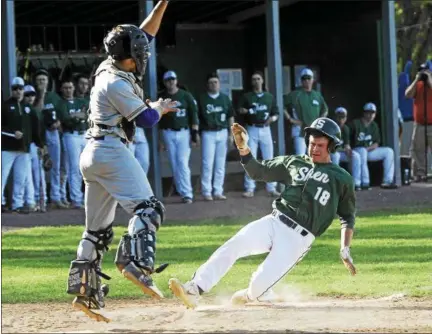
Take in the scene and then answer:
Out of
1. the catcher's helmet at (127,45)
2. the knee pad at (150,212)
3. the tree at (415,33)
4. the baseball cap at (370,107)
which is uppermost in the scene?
the tree at (415,33)

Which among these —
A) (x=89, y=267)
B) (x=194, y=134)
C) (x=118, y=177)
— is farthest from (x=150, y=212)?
(x=194, y=134)

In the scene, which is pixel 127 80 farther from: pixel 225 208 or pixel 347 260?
pixel 225 208

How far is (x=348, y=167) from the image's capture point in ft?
69.2

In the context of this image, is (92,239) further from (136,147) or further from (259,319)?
(136,147)

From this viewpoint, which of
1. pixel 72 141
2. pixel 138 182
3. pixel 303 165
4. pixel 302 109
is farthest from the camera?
pixel 302 109

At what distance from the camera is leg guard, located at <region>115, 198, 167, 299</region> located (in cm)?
789

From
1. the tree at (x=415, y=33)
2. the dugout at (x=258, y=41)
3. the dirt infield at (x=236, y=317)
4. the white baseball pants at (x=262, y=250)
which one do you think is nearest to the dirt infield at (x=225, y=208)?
the dugout at (x=258, y=41)

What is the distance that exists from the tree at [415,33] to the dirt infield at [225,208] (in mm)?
9802

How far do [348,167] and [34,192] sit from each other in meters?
5.68

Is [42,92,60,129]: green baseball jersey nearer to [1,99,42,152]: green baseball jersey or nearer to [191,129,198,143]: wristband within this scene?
[1,99,42,152]: green baseball jersey

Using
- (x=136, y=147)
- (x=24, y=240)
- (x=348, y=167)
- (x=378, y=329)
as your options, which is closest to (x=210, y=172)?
(x=136, y=147)

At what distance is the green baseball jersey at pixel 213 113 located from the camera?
19.5 metres

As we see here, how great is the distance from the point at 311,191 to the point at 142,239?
1356 mm

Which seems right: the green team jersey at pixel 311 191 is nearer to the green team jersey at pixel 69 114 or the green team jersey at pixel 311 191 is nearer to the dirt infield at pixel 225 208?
the dirt infield at pixel 225 208
